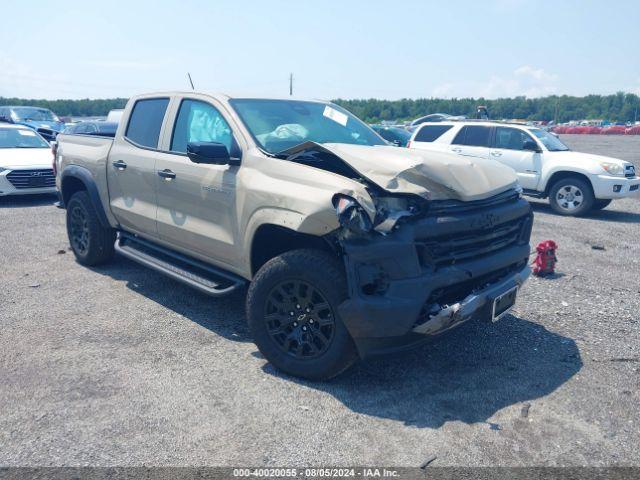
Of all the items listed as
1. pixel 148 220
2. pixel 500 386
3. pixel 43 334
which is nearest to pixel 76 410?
pixel 43 334

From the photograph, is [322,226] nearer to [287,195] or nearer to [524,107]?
[287,195]

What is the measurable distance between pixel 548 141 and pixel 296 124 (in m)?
8.19

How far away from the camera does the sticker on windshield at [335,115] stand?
16.9 ft

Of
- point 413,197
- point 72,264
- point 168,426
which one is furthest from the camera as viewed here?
point 72,264

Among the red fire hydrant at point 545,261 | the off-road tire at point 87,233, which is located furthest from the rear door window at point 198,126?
the red fire hydrant at point 545,261

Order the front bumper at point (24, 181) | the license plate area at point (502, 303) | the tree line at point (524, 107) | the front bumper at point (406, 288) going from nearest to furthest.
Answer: the front bumper at point (406, 288) → the license plate area at point (502, 303) → the front bumper at point (24, 181) → the tree line at point (524, 107)

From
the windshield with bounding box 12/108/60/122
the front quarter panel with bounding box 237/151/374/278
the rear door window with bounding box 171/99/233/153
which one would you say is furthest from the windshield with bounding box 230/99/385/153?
the windshield with bounding box 12/108/60/122

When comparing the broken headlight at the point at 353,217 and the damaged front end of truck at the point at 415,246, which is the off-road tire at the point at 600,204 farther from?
the broken headlight at the point at 353,217

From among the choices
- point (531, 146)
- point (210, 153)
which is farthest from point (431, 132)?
point (210, 153)

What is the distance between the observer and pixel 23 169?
35.2ft

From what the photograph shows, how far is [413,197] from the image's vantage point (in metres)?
3.56

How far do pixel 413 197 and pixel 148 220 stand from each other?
2.75 m

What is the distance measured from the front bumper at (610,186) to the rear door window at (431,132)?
10.6ft

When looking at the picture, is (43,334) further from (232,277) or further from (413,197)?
(413,197)
